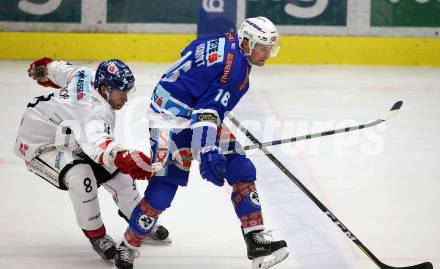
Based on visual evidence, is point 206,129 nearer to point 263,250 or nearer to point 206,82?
point 206,82

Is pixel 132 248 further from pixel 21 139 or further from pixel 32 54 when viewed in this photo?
pixel 32 54

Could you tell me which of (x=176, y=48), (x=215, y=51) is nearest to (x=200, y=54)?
(x=215, y=51)

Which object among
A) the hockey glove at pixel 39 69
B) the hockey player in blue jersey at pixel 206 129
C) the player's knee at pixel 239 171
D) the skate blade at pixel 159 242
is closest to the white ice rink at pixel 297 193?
the skate blade at pixel 159 242

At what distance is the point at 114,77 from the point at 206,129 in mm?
509

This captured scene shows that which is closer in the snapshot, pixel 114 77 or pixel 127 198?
pixel 114 77

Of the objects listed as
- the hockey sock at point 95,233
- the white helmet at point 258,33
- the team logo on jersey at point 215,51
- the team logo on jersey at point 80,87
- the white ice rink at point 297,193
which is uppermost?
the white helmet at point 258,33

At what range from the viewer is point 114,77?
446 centimetres

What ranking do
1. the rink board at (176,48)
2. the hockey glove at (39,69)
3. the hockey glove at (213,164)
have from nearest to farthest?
the hockey glove at (213,164) < the hockey glove at (39,69) < the rink board at (176,48)

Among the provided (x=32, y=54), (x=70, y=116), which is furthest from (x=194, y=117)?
(x=32, y=54)

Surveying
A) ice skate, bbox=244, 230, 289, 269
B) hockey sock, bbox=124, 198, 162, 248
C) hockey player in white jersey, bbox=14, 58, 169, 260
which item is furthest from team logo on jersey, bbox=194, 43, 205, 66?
ice skate, bbox=244, 230, 289, 269

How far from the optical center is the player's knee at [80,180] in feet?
14.7

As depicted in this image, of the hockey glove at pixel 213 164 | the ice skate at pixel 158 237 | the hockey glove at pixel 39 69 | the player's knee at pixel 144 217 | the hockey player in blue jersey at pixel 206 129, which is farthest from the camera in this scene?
the hockey glove at pixel 39 69

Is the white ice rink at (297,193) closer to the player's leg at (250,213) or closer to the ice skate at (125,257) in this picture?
the ice skate at (125,257)

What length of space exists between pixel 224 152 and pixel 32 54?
16.2 feet
